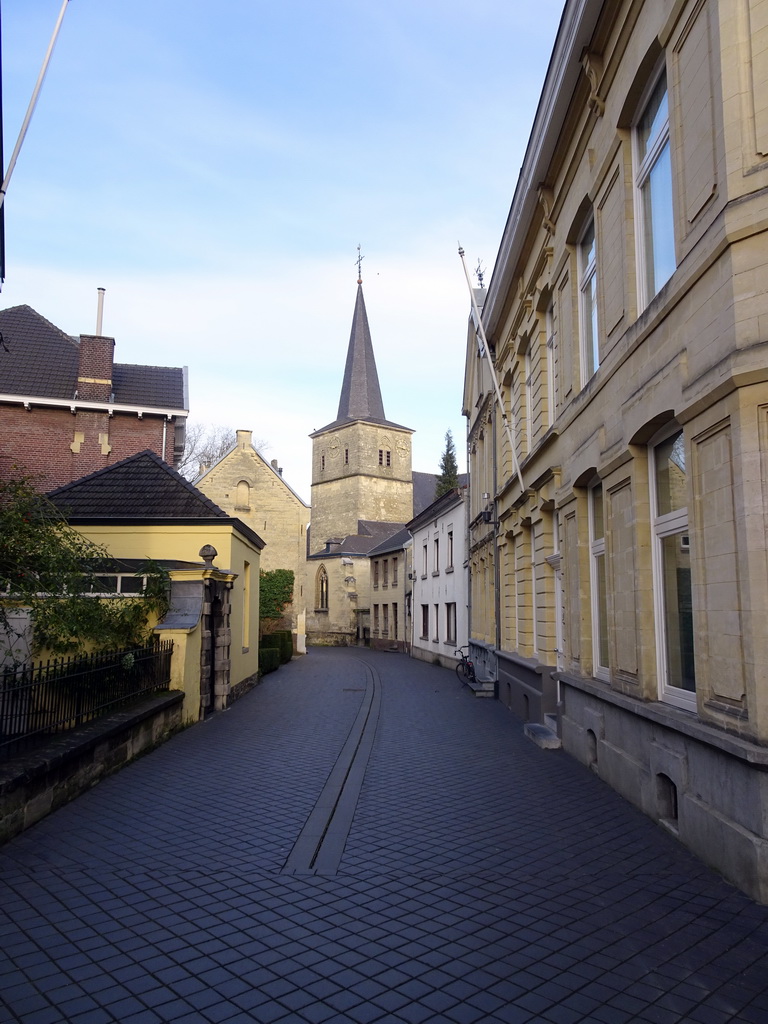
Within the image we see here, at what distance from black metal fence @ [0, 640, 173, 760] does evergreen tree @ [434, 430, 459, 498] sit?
5949 centimetres

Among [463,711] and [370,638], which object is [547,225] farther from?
[370,638]

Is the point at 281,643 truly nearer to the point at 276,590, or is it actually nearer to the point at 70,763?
the point at 276,590

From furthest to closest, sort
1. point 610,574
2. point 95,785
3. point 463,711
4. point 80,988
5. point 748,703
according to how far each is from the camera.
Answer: point 463,711
point 610,574
point 95,785
point 748,703
point 80,988

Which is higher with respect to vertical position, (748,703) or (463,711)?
(748,703)

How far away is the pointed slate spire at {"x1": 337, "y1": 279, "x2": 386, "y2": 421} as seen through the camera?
68.8 m

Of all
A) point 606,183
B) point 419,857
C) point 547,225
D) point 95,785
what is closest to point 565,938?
point 419,857

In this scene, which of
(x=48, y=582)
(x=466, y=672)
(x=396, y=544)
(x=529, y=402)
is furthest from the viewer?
(x=396, y=544)

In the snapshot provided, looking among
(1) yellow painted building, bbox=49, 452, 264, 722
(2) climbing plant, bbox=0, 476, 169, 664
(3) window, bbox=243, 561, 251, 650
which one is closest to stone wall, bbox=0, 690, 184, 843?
(2) climbing plant, bbox=0, 476, 169, 664

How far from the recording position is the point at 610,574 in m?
8.23

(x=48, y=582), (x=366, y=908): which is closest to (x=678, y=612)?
(x=366, y=908)

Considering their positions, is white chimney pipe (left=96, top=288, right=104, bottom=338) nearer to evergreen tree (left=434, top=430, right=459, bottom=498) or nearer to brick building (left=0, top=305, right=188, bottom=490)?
brick building (left=0, top=305, right=188, bottom=490)

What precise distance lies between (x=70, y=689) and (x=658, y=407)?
620 centimetres

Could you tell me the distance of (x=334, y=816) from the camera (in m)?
6.80

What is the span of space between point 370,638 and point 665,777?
43.2 m
